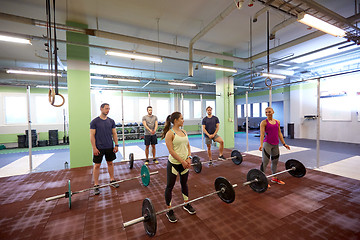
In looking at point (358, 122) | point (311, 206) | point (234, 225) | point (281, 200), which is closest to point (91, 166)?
point (234, 225)

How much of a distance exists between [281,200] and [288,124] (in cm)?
827

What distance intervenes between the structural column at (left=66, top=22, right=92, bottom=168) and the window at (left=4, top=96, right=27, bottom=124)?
6799 millimetres

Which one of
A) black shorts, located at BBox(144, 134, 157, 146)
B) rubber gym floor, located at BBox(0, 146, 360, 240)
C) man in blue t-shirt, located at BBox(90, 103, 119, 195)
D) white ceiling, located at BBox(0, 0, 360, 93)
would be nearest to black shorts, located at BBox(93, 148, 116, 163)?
man in blue t-shirt, located at BBox(90, 103, 119, 195)

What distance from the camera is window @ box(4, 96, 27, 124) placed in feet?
27.0

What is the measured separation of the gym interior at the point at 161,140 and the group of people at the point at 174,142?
1.01ft

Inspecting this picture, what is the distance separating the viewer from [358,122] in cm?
696

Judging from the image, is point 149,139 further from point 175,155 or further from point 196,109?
point 196,109

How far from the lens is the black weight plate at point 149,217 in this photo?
163 cm

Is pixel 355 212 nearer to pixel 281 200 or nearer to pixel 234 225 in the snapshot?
pixel 281 200

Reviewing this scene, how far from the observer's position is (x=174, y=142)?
6.42ft

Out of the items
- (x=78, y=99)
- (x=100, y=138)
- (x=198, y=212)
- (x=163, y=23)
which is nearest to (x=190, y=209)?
(x=198, y=212)

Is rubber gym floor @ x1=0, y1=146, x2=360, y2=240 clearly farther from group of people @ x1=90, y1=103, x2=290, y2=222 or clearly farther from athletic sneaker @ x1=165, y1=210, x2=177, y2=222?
group of people @ x1=90, y1=103, x2=290, y2=222

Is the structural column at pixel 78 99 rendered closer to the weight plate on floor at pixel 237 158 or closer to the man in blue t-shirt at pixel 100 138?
the man in blue t-shirt at pixel 100 138

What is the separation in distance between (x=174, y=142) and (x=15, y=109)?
426 inches
